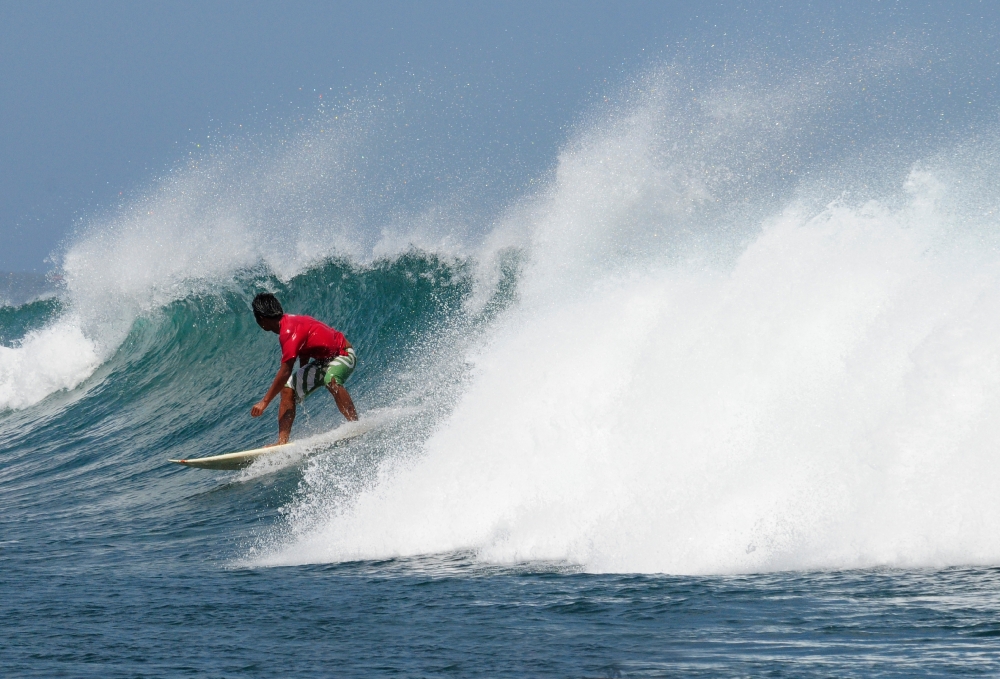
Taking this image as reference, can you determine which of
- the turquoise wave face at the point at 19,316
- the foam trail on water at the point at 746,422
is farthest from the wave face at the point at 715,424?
the turquoise wave face at the point at 19,316

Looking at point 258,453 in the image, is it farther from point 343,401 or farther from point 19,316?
point 19,316

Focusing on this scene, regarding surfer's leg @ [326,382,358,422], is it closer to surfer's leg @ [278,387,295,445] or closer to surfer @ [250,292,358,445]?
surfer @ [250,292,358,445]

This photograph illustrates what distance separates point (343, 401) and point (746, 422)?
467 centimetres

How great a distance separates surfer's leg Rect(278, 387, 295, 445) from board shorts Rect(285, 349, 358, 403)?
0.30ft

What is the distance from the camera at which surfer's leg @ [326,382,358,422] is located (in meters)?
10.0

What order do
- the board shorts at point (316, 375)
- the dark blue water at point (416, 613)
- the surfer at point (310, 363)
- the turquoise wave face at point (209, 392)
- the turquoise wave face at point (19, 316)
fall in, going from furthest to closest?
1. the turquoise wave face at point (19, 316)
2. the board shorts at point (316, 375)
3. the surfer at point (310, 363)
4. the turquoise wave face at point (209, 392)
5. the dark blue water at point (416, 613)

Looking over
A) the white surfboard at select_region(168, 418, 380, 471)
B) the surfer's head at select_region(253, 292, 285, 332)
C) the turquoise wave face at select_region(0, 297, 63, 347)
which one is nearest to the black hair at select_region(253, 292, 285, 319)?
the surfer's head at select_region(253, 292, 285, 332)

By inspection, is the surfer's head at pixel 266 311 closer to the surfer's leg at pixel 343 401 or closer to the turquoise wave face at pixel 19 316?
A: the surfer's leg at pixel 343 401

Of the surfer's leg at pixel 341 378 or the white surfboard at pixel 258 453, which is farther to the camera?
the surfer's leg at pixel 341 378

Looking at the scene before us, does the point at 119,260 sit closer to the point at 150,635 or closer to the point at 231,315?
the point at 231,315

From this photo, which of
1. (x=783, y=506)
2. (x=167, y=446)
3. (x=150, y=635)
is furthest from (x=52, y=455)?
(x=783, y=506)

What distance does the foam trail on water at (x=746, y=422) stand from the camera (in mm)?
5719

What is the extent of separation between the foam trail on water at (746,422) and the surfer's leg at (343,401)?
1337 mm

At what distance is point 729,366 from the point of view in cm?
700
